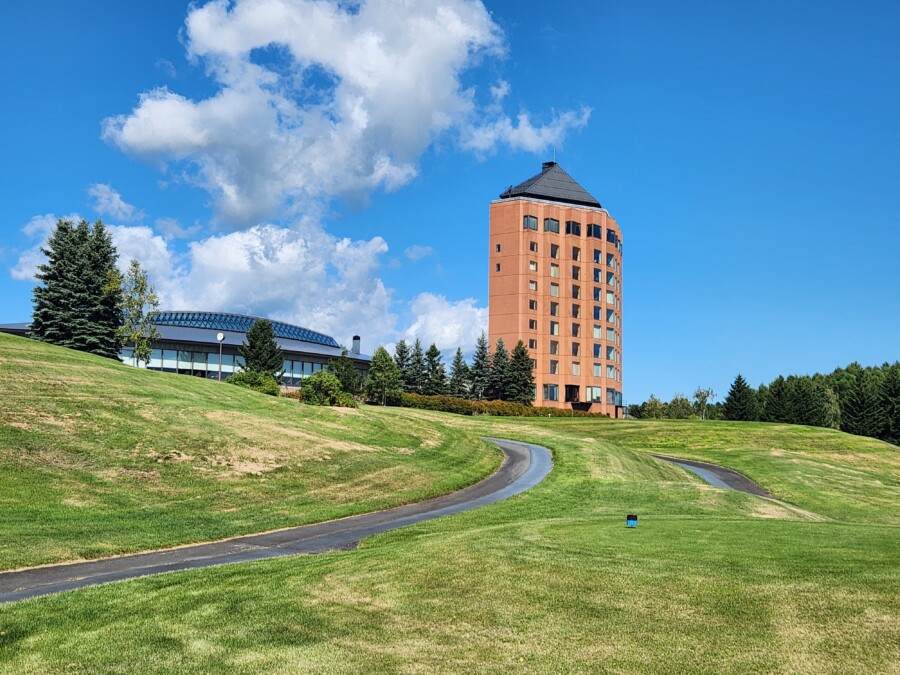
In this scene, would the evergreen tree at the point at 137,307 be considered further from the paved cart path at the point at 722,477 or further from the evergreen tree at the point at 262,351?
the paved cart path at the point at 722,477

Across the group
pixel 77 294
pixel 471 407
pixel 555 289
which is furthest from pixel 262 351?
pixel 555 289

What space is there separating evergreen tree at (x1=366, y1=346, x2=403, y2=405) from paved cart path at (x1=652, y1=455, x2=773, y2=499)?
3307 centimetres

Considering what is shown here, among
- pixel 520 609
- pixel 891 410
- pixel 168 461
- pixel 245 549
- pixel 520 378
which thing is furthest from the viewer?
pixel 891 410

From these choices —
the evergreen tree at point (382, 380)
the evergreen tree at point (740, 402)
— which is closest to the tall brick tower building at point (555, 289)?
the evergreen tree at point (740, 402)

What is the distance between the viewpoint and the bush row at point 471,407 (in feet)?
267

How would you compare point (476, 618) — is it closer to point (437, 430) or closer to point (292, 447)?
point (292, 447)

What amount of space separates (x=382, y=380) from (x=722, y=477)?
40.6 m

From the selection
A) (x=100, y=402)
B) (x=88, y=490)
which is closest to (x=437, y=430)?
(x=100, y=402)

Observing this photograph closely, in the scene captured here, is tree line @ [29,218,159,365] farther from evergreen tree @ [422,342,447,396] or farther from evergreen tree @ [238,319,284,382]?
evergreen tree @ [422,342,447,396]

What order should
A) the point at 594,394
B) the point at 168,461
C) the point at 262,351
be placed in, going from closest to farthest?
1. the point at 168,461
2. the point at 262,351
3. the point at 594,394

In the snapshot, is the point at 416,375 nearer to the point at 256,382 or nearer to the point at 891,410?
the point at 256,382

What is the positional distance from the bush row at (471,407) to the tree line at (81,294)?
104 ft

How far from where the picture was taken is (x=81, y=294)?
5991cm

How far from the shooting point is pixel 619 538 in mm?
15703
